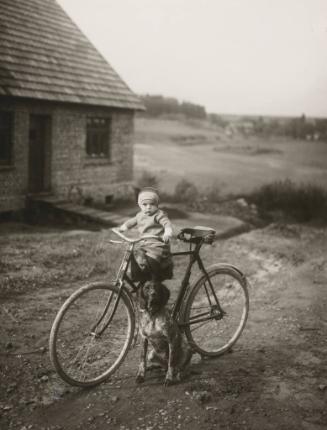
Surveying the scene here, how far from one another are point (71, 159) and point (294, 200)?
7.30 meters

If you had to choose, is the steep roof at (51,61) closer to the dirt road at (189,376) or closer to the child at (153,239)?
the dirt road at (189,376)

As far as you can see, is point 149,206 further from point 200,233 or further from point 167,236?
point 200,233

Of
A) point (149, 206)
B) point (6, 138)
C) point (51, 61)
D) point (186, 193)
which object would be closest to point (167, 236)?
point (149, 206)

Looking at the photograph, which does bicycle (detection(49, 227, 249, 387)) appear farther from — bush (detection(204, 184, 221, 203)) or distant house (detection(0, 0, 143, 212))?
bush (detection(204, 184, 221, 203))

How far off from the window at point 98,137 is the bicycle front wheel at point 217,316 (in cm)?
992

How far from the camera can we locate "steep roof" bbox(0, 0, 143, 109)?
11898 mm

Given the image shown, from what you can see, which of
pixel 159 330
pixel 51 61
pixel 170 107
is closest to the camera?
pixel 159 330

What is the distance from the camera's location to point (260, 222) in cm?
1314

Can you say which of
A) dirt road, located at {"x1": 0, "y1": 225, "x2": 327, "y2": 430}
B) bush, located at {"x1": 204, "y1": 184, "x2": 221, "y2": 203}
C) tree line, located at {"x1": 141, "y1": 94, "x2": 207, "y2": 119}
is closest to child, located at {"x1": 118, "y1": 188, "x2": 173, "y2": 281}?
dirt road, located at {"x1": 0, "y1": 225, "x2": 327, "y2": 430}

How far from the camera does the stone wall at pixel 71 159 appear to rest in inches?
471

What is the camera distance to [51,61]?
1338cm

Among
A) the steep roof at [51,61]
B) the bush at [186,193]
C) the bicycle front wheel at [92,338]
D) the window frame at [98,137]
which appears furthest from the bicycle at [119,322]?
the bush at [186,193]

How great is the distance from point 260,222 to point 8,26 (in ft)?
29.6

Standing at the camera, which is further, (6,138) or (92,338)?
(6,138)
